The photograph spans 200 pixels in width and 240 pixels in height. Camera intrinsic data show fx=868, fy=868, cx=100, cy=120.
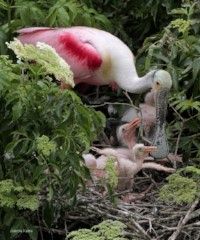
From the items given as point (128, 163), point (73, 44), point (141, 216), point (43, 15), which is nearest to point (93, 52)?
point (73, 44)

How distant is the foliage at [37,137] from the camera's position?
371cm

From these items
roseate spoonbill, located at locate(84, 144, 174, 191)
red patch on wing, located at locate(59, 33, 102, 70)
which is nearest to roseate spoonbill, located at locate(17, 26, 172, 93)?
red patch on wing, located at locate(59, 33, 102, 70)

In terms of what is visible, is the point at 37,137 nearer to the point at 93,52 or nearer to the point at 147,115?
the point at 147,115

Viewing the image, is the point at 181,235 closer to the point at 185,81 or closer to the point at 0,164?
the point at 0,164

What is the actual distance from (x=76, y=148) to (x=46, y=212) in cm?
36

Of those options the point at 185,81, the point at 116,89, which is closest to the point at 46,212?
the point at 185,81

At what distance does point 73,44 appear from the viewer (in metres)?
5.50

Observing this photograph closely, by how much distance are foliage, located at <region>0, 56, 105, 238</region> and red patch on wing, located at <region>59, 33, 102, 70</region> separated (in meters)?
1.60


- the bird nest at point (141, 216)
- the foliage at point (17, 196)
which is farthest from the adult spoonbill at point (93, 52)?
the foliage at point (17, 196)

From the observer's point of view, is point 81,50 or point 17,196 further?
point 81,50

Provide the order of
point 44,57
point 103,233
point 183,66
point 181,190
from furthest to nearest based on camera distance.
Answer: point 183,66 → point 181,190 → point 44,57 → point 103,233

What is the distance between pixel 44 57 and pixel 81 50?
1.84 m

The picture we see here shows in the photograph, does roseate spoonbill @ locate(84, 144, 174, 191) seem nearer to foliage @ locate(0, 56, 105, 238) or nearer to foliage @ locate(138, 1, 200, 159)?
foliage @ locate(138, 1, 200, 159)

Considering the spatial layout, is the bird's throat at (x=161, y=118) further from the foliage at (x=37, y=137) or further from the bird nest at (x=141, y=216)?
the foliage at (x=37, y=137)
